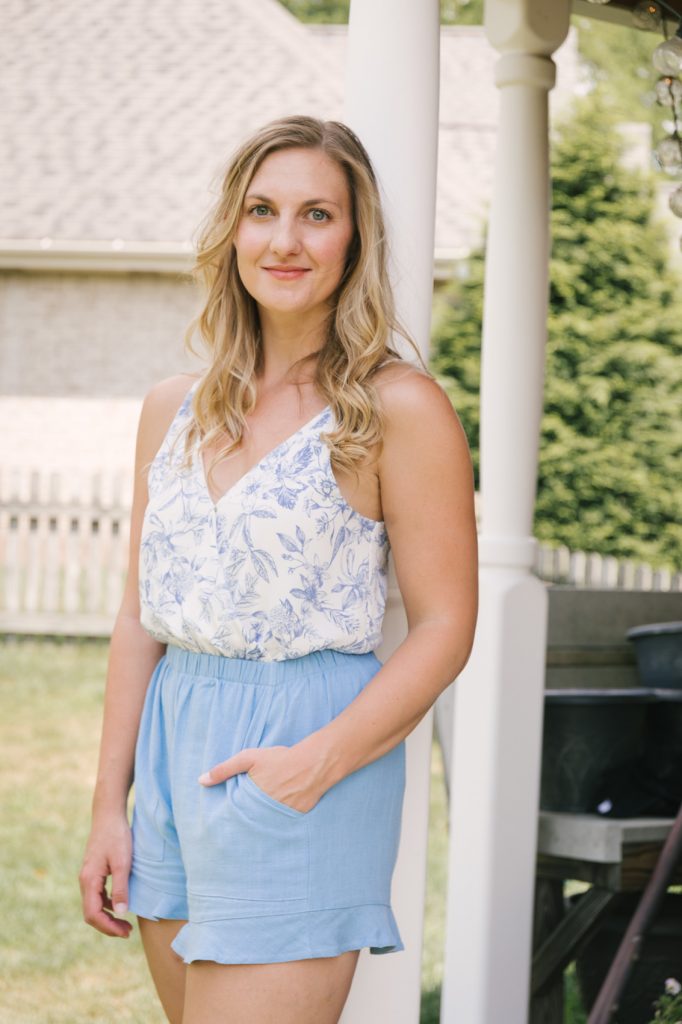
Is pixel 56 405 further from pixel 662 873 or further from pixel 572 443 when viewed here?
pixel 662 873

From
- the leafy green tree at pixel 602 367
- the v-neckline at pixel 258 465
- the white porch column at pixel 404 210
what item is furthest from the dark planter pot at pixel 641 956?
the leafy green tree at pixel 602 367

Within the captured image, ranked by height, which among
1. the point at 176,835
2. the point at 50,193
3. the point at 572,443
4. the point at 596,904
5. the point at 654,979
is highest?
the point at 50,193

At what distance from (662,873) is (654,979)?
0.80 m

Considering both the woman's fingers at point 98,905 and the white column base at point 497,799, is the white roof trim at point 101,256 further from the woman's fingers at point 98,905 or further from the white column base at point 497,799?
the woman's fingers at point 98,905

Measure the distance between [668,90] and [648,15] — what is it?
16.0 inches

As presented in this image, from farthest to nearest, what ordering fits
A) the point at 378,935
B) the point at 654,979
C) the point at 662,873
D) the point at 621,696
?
1. the point at 654,979
2. the point at 621,696
3. the point at 662,873
4. the point at 378,935

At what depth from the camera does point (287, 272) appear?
2057mm

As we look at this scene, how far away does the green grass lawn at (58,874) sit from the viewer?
4.58 metres

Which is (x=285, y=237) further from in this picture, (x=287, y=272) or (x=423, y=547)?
(x=423, y=547)

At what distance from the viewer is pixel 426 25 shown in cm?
232

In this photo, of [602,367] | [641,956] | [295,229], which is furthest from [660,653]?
[602,367]

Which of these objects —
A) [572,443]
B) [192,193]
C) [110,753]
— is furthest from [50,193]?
[110,753]

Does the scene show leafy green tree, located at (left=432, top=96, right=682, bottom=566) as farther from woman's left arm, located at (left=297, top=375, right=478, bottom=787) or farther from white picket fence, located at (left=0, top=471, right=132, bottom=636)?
woman's left arm, located at (left=297, top=375, right=478, bottom=787)

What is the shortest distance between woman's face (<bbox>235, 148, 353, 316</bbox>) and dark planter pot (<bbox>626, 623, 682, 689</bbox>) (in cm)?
223
